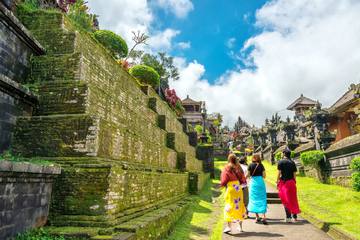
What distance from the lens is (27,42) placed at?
7984mm

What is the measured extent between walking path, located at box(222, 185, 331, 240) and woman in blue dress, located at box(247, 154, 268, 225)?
1.39 ft

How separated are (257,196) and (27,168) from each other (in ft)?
→ 21.1

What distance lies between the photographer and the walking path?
6807mm

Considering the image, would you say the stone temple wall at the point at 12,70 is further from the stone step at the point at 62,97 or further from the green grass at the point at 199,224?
the green grass at the point at 199,224

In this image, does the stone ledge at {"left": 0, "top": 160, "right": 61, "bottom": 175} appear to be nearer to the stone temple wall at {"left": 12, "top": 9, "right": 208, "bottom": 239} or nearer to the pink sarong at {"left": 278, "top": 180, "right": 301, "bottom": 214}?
the stone temple wall at {"left": 12, "top": 9, "right": 208, "bottom": 239}

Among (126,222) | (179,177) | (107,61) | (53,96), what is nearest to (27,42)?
(53,96)

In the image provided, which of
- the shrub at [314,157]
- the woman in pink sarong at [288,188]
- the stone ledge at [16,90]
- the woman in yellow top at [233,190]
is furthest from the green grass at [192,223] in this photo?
the shrub at [314,157]

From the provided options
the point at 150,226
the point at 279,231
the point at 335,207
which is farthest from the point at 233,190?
the point at 335,207

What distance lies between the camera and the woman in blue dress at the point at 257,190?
8.42 meters

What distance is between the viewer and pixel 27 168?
4.66 m

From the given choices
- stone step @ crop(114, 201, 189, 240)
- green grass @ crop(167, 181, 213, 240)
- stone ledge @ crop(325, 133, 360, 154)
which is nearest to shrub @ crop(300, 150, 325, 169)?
stone ledge @ crop(325, 133, 360, 154)

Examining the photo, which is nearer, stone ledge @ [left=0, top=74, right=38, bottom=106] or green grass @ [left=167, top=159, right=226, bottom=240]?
→ stone ledge @ [left=0, top=74, right=38, bottom=106]

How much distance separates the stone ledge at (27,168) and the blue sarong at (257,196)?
574 cm

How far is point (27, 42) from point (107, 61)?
2.84 meters
